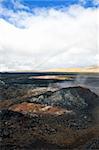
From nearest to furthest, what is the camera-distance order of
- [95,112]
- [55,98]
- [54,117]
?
[54,117]
[95,112]
[55,98]

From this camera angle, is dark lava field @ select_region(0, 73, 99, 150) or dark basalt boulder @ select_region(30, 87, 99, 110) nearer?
dark lava field @ select_region(0, 73, 99, 150)

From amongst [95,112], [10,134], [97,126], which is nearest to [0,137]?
[10,134]

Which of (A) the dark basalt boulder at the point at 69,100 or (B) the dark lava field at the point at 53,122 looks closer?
(B) the dark lava field at the point at 53,122

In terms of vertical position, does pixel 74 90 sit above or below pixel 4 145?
above

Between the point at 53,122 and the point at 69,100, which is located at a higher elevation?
the point at 69,100

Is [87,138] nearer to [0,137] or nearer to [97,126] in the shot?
[97,126]

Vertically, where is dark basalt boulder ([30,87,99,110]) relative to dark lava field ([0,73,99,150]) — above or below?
above

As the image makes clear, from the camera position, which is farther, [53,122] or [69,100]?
[69,100]

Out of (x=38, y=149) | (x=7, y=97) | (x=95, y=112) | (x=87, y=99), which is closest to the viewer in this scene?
(x=38, y=149)

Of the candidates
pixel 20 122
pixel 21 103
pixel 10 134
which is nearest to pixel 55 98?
pixel 21 103

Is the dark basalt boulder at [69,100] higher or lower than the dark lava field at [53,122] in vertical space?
higher

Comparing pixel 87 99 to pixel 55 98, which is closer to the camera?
pixel 55 98
